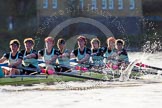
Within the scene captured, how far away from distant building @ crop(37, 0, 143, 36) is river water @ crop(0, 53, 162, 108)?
981 inches

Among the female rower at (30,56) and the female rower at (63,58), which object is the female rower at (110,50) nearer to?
the female rower at (63,58)

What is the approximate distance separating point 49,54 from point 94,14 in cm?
2552

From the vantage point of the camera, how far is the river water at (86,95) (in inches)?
254

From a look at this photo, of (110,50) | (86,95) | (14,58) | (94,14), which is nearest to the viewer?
(86,95)

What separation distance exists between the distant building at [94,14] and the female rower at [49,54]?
23308mm

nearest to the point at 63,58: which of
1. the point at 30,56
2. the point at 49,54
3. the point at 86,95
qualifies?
the point at 49,54

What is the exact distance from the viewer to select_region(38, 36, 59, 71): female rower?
9.66 meters

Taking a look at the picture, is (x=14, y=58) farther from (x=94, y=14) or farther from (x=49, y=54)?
(x=94, y=14)

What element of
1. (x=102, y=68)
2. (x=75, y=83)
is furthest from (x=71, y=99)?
(x=102, y=68)

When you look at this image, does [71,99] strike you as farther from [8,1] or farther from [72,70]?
[8,1]

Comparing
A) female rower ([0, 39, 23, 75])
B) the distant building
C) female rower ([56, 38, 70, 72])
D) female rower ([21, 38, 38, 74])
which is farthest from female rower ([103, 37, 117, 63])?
the distant building

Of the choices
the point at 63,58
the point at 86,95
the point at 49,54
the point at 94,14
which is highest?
the point at 94,14

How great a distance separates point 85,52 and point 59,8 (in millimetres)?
25444

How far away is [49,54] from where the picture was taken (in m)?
9.93
